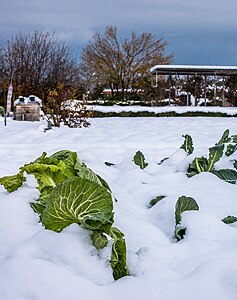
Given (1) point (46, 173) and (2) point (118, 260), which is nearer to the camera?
(2) point (118, 260)

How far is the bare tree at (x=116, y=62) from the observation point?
28.9 m

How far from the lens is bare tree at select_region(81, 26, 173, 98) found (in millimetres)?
28859

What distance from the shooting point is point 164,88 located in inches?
842

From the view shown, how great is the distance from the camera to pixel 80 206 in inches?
30.9

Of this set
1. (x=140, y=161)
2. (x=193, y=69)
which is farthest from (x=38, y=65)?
(x=140, y=161)

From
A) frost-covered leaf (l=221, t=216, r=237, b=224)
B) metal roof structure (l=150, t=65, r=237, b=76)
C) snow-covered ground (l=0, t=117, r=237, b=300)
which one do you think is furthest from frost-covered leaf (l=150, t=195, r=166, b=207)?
metal roof structure (l=150, t=65, r=237, b=76)

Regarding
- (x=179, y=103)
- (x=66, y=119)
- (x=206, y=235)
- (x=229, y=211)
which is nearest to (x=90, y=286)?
(x=206, y=235)

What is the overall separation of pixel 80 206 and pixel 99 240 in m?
0.07

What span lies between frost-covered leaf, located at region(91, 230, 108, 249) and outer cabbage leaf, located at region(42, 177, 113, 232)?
12 mm

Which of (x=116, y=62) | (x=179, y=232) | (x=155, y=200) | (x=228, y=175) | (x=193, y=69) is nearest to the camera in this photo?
(x=179, y=232)

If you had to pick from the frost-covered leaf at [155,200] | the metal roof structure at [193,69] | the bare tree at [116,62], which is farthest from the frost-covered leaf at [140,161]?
the bare tree at [116,62]

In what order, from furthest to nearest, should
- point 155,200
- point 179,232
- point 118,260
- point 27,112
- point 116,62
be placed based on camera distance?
point 116,62
point 27,112
point 155,200
point 179,232
point 118,260

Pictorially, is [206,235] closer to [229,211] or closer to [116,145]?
[229,211]

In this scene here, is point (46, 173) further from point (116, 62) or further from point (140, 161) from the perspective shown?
point (116, 62)
